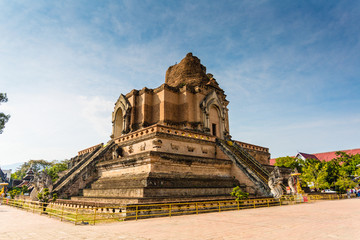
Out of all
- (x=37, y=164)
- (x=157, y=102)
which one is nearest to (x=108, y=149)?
(x=157, y=102)

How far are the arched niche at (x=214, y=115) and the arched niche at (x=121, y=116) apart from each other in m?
8.08

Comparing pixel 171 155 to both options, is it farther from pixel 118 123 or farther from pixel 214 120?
pixel 118 123

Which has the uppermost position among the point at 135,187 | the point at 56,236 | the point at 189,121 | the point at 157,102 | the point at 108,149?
the point at 157,102

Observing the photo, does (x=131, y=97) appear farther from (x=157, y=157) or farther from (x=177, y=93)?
(x=157, y=157)

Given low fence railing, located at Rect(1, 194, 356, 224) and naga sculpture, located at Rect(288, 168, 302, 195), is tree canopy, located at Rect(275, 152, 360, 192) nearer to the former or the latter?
naga sculpture, located at Rect(288, 168, 302, 195)

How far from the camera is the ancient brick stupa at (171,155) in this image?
50.0 feet

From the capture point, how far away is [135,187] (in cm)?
1414

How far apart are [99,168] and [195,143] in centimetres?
826

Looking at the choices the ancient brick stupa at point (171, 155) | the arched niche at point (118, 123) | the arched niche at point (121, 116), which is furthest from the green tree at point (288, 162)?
the arched niche at point (121, 116)

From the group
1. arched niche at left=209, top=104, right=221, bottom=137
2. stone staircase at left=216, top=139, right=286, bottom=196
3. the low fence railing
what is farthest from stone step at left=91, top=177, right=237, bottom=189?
arched niche at left=209, top=104, right=221, bottom=137

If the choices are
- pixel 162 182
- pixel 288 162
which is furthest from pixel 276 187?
pixel 288 162

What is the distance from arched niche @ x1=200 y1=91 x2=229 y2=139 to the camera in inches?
1025

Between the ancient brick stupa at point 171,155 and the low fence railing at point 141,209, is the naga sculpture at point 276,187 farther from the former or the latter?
the ancient brick stupa at point 171,155

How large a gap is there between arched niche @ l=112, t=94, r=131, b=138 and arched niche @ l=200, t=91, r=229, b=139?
318 inches
